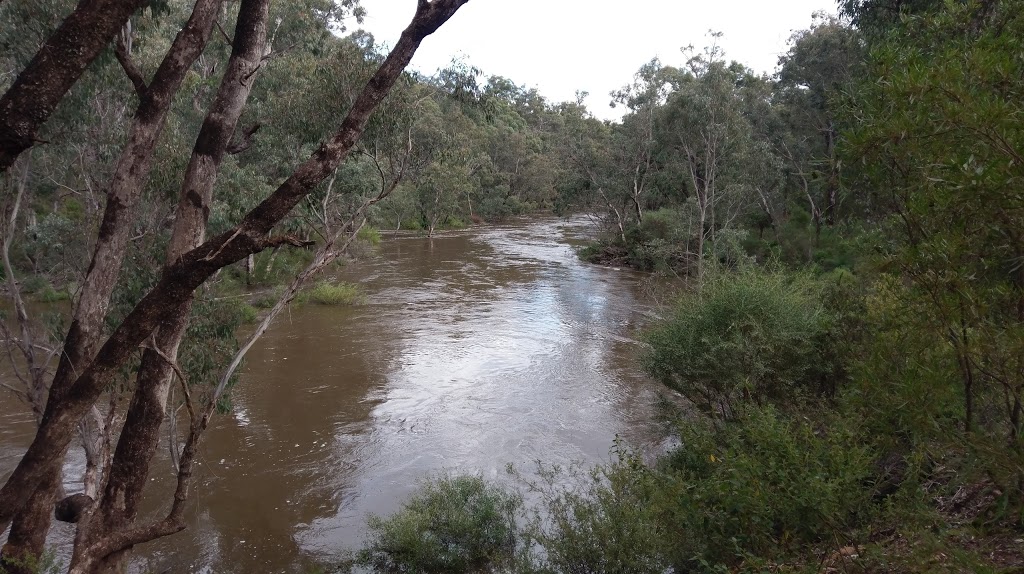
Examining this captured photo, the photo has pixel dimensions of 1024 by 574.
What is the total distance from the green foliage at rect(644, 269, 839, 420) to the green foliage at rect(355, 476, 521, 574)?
2.86 metres

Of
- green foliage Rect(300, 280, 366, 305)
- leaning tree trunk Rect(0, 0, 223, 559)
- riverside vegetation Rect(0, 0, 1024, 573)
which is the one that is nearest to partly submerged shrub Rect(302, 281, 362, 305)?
green foliage Rect(300, 280, 366, 305)

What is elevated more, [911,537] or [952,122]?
[952,122]

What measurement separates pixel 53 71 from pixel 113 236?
190cm

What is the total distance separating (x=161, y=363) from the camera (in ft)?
14.8

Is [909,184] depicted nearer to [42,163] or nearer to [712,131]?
[42,163]

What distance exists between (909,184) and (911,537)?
81.6 inches

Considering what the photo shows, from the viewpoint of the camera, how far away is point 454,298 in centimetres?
1994

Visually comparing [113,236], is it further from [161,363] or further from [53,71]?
[53,71]

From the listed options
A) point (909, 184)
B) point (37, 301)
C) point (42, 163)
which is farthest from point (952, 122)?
point (37, 301)

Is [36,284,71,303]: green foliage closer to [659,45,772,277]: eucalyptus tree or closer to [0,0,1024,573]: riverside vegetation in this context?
[0,0,1024,573]: riverside vegetation

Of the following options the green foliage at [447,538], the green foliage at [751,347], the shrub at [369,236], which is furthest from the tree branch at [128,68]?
the shrub at [369,236]

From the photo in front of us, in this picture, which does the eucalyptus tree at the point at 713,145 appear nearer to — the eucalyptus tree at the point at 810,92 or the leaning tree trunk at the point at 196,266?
the eucalyptus tree at the point at 810,92

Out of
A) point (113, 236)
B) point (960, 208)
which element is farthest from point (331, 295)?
point (960, 208)

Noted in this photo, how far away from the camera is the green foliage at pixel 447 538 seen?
6195 mm
